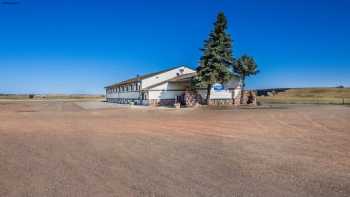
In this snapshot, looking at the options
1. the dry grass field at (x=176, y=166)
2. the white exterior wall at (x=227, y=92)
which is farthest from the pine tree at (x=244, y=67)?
the dry grass field at (x=176, y=166)

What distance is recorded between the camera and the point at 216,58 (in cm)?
3506

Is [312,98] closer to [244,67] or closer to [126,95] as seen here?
[244,67]

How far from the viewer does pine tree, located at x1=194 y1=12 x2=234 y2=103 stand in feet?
115

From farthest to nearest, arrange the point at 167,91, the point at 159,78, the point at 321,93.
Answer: the point at 321,93 < the point at 159,78 < the point at 167,91

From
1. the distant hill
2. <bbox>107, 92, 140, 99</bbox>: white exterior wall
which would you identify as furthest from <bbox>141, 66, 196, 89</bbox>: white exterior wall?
the distant hill

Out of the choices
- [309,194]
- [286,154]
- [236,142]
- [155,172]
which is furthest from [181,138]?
[309,194]

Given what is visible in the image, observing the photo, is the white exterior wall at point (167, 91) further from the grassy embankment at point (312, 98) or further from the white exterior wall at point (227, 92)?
the grassy embankment at point (312, 98)

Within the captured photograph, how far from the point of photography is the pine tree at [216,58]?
35125 mm

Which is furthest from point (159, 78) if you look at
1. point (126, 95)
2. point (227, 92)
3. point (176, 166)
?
point (176, 166)

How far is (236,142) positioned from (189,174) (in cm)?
402

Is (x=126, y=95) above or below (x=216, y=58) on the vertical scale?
below

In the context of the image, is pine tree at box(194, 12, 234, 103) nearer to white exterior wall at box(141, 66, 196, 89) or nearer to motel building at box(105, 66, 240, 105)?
motel building at box(105, 66, 240, 105)

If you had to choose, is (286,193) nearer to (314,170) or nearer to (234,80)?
(314,170)

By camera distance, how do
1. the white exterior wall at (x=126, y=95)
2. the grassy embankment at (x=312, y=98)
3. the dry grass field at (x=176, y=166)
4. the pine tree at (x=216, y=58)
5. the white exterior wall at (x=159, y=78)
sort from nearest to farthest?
the dry grass field at (x=176, y=166), the pine tree at (x=216, y=58), the white exterior wall at (x=159, y=78), the white exterior wall at (x=126, y=95), the grassy embankment at (x=312, y=98)
